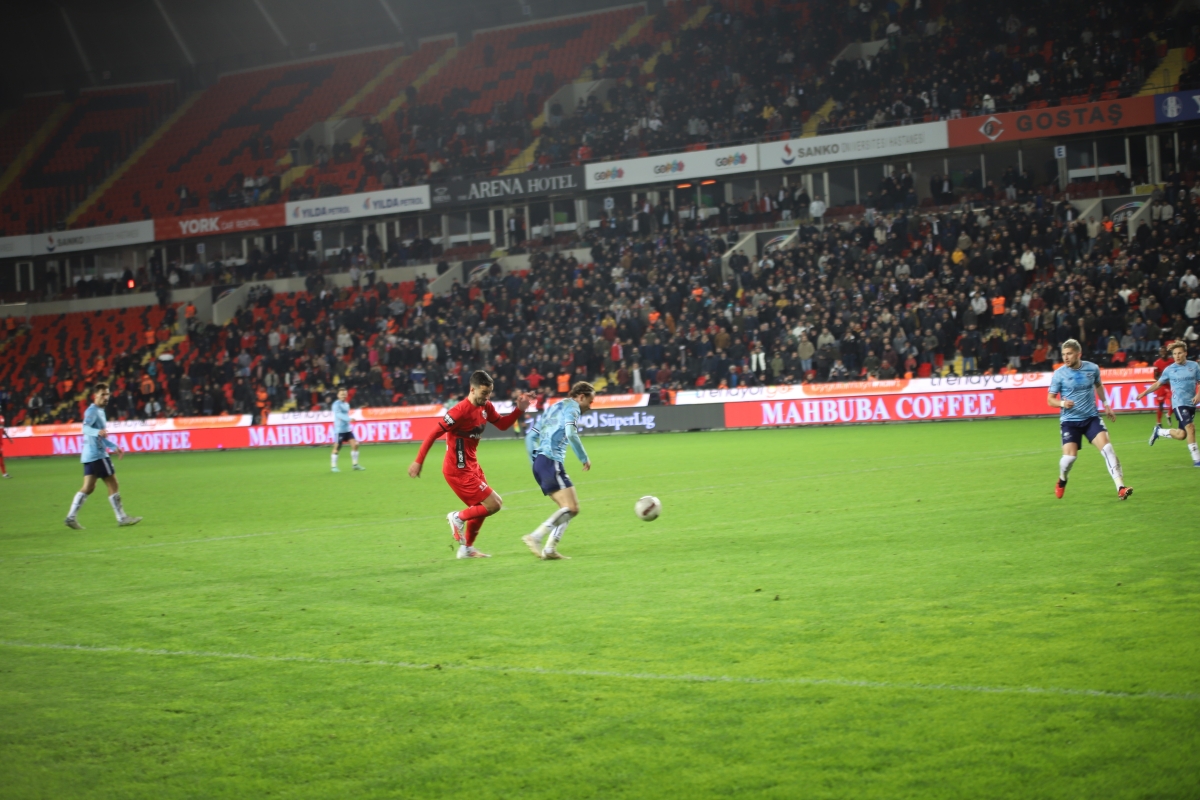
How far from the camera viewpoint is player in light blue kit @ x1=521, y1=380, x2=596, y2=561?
1216cm

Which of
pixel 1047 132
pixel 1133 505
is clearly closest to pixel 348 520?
pixel 1133 505

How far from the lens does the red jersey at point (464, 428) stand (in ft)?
40.0

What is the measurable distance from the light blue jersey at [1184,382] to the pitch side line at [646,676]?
42.6 feet

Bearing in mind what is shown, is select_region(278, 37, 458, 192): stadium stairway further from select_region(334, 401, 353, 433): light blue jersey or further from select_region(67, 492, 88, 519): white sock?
select_region(67, 492, 88, 519): white sock

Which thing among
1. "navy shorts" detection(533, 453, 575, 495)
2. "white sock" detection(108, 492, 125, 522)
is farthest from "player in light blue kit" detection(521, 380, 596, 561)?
"white sock" detection(108, 492, 125, 522)

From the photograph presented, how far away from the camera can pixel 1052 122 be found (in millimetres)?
38906

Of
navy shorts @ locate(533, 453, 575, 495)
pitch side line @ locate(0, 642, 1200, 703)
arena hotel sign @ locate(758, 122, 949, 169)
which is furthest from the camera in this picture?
arena hotel sign @ locate(758, 122, 949, 169)

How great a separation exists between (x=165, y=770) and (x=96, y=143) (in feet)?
213

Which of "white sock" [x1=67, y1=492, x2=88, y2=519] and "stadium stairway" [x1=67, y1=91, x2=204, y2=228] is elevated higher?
"stadium stairway" [x1=67, y1=91, x2=204, y2=228]

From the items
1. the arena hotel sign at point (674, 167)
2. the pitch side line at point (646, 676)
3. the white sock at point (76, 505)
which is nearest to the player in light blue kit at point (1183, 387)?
the pitch side line at point (646, 676)

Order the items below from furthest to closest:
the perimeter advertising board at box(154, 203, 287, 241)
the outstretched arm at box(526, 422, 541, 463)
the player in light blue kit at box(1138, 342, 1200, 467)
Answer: the perimeter advertising board at box(154, 203, 287, 241) < the player in light blue kit at box(1138, 342, 1200, 467) < the outstretched arm at box(526, 422, 541, 463)

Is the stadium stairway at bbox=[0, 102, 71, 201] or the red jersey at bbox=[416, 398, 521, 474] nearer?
the red jersey at bbox=[416, 398, 521, 474]

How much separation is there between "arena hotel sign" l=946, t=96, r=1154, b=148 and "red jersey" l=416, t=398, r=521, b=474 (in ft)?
107

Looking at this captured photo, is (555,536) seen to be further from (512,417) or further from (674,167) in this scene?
(674,167)
